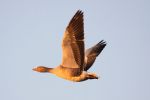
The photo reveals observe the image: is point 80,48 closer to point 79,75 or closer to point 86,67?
point 79,75

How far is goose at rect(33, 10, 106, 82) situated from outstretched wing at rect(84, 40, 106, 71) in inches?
116

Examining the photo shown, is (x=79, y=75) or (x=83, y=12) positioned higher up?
(x=83, y=12)

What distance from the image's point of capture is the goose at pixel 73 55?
1882cm

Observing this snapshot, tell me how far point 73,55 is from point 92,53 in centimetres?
487

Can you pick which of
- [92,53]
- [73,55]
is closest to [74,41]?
[73,55]

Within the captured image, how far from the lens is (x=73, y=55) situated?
19.4 m

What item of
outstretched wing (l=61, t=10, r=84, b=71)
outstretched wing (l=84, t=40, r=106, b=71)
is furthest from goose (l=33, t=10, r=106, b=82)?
outstretched wing (l=84, t=40, r=106, b=71)

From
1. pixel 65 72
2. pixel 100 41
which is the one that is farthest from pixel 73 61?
pixel 100 41

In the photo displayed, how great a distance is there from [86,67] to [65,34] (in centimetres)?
467

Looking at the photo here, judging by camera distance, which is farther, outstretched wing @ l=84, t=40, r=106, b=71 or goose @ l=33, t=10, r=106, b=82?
outstretched wing @ l=84, t=40, r=106, b=71

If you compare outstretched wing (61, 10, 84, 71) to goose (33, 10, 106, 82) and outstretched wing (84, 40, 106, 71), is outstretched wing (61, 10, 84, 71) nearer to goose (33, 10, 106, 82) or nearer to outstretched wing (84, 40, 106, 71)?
goose (33, 10, 106, 82)

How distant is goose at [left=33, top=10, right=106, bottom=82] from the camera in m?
18.8

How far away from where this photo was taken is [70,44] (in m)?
19.1

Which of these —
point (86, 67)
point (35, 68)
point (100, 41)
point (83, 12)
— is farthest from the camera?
point (100, 41)
